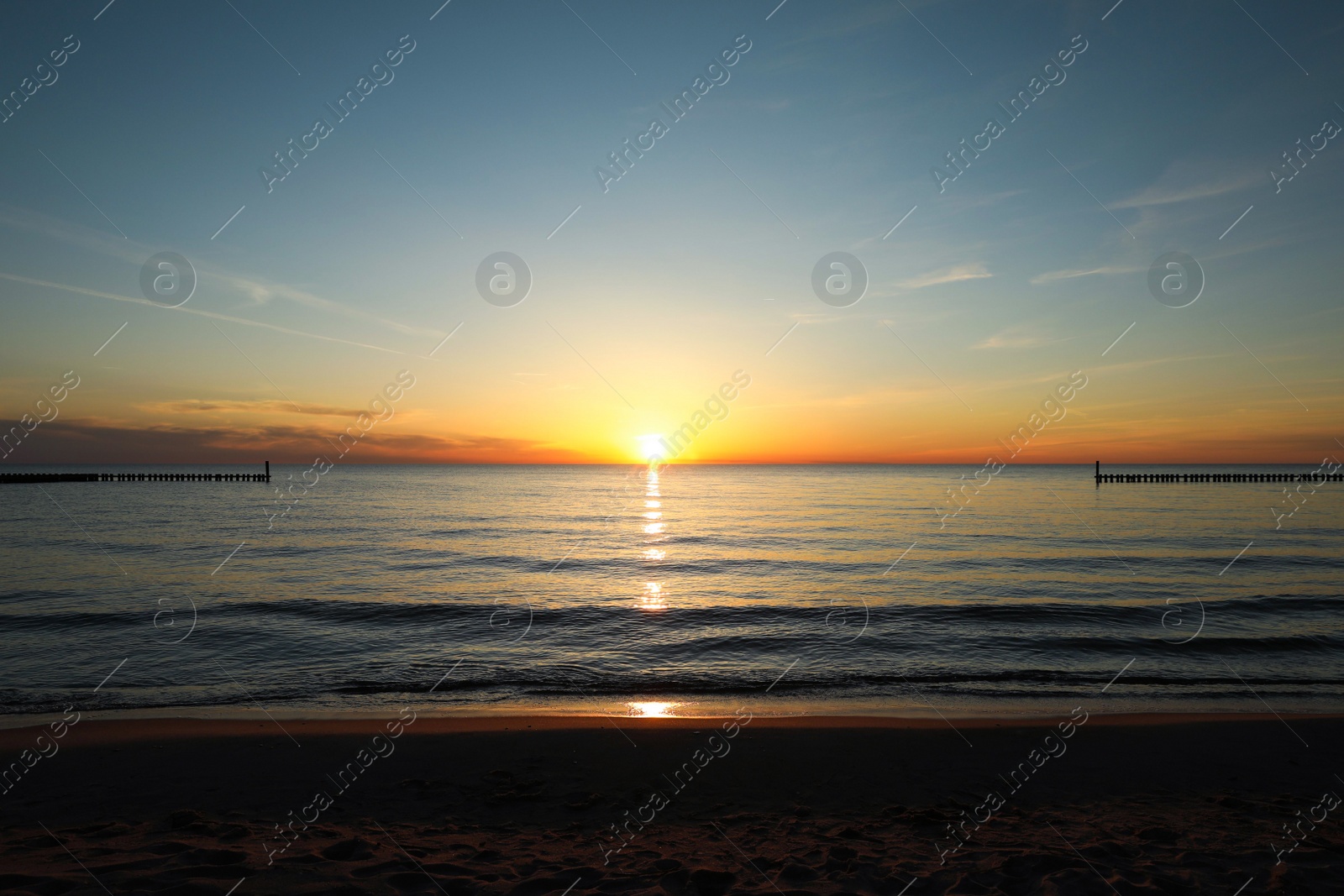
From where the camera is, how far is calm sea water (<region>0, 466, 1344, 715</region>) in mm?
12258

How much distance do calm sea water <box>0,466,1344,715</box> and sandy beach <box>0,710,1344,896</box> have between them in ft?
5.79

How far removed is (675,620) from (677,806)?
1051 cm

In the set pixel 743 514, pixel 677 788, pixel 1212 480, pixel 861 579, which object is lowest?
pixel 677 788

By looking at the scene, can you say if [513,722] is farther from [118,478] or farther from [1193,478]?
[118,478]

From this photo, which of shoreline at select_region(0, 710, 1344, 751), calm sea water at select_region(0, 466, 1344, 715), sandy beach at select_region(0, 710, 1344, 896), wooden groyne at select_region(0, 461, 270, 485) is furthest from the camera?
wooden groyne at select_region(0, 461, 270, 485)

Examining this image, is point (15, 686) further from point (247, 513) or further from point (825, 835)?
point (247, 513)

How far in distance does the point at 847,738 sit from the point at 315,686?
9.77m

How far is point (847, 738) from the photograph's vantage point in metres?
9.60

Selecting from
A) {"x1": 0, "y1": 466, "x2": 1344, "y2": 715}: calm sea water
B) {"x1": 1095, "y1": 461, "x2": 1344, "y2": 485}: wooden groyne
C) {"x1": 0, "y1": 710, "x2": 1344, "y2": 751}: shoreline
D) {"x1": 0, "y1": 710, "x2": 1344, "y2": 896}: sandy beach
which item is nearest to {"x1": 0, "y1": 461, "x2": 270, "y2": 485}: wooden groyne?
{"x1": 0, "y1": 466, "x2": 1344, "y2": 715}: calm sea water

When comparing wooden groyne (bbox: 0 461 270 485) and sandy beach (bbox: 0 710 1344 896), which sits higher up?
wooden groyne (bbox: 0 461 270 485)

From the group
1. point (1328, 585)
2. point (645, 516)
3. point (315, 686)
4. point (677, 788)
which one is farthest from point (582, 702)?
point (645, 516)

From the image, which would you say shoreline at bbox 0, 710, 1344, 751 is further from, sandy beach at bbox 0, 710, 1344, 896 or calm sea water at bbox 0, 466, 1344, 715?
calm sea water at bbox 0, 466, 1344, 715

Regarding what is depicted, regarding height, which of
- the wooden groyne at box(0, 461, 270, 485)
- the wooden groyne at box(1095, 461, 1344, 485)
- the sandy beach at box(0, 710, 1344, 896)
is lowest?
the sandy beach at box(0, 710, 1344, 896)

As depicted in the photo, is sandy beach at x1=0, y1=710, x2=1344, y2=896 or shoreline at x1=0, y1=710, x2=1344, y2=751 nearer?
sandy beach at x1=0, y1=710, x2=1344, y2=896
